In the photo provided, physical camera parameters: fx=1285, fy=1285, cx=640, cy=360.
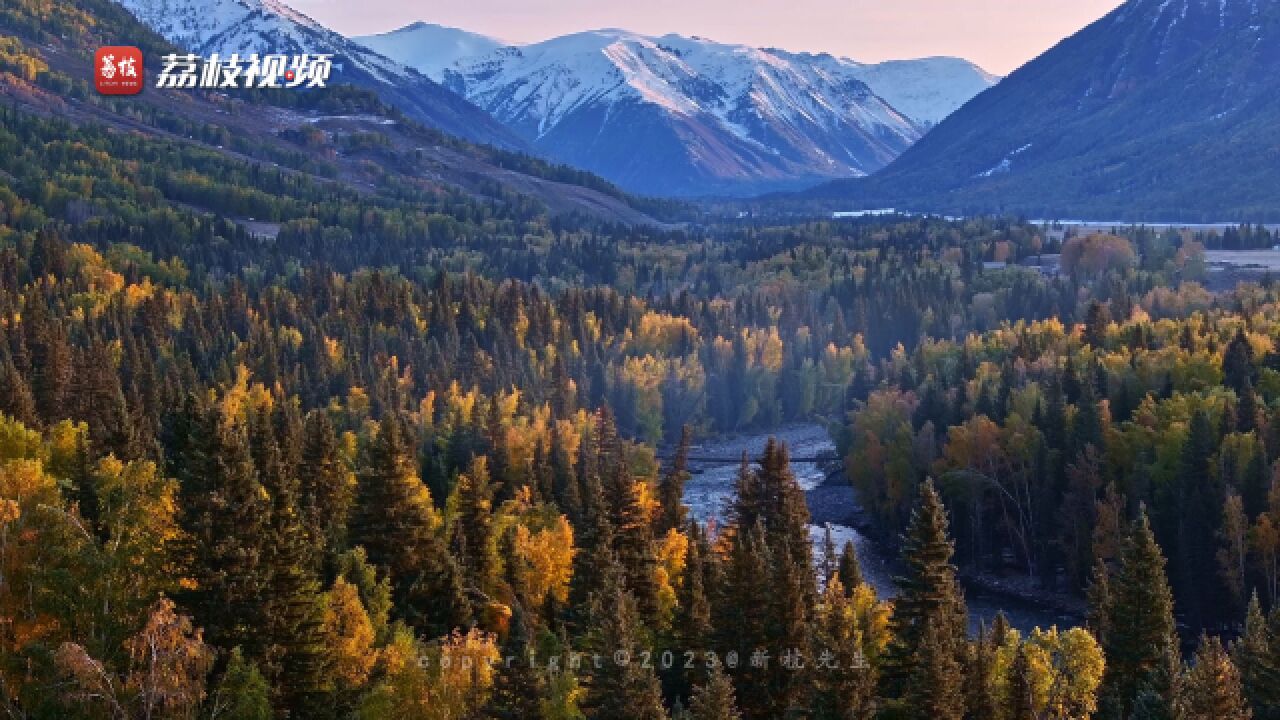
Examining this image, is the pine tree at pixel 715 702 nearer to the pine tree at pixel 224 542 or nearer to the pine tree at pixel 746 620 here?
the pine tree at pixel 746 620

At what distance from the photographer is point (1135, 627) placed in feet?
201

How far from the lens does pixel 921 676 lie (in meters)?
51.4

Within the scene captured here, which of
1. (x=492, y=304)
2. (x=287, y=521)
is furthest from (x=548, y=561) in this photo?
(x=492, y=304)

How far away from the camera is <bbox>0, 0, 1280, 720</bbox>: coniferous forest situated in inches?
1950

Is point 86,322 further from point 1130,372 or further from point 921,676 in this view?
point 921,676

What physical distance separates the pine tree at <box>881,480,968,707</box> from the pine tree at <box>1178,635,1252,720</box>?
365 inches

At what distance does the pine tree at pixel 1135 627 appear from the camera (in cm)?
6009

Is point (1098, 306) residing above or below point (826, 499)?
above

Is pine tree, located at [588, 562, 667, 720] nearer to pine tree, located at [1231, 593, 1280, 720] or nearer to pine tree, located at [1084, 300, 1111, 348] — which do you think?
pine tree, located at [1231, 593, 1280, 720]

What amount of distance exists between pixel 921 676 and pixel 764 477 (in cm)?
3159

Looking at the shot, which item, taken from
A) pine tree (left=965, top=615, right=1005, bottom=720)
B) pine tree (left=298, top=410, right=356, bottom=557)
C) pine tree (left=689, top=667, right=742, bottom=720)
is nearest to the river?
pine tree (left=965, top=615, right=1005, bottom=720)

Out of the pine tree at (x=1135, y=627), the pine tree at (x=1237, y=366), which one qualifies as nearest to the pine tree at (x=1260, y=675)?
the pine tree at (x=1135, y=627)

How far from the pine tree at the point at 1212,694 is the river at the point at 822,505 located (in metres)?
24.6

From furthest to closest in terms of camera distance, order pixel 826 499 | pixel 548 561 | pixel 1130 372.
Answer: pixel 826 499, pixel 1130 372, pixel 548 561
